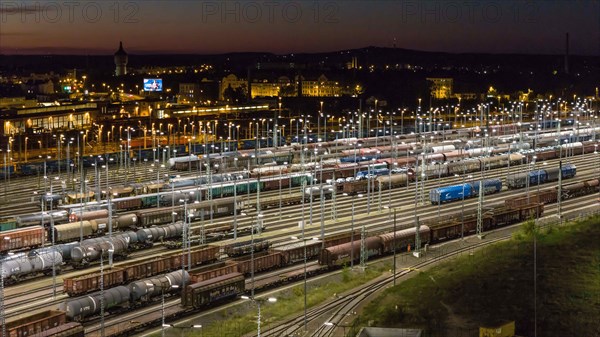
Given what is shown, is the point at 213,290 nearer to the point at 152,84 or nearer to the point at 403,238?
the point at 403,238

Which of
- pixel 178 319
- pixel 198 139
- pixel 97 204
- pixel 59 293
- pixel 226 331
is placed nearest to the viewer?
pixel 226 331

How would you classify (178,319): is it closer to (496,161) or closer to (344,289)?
(344,289)

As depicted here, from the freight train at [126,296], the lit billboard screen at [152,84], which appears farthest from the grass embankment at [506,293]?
the lit billboard screen at [152,84]

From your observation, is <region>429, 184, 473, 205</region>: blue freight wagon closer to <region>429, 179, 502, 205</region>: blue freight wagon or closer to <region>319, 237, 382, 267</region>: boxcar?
<region>429, 179, 502, 205</region>: blue freight wagon

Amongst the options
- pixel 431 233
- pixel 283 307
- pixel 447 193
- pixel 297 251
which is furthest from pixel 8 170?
pixel 283 307

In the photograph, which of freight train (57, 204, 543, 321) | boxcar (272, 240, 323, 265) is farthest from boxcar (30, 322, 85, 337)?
boxcar (272, 240, 323, 265)

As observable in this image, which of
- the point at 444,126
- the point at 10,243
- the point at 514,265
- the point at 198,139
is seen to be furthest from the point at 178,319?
the point at 444,126
